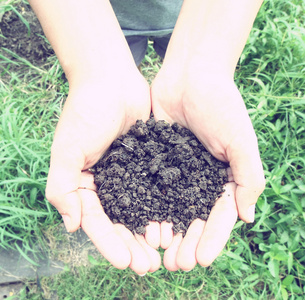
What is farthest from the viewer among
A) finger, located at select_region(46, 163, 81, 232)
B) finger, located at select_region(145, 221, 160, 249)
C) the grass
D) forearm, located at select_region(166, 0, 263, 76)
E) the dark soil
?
the dark soil

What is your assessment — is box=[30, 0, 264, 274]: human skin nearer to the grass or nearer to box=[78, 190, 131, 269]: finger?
box=[78, 190, 131, 269]: finger

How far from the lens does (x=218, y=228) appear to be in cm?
144

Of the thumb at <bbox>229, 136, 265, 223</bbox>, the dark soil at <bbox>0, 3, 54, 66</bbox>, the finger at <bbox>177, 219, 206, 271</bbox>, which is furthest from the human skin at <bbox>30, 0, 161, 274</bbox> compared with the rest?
the dark soil at <bbox>0, 3, 54, 66</bbox>

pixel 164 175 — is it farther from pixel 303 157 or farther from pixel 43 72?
pixel 43 72

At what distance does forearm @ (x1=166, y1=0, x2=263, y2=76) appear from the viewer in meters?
1.66

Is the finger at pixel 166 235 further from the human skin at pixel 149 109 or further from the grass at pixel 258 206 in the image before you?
the grass at pixel 258 206

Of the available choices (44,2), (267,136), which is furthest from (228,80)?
(44,2)

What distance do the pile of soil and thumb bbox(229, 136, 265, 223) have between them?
0.43 feet

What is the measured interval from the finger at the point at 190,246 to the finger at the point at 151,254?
0.36ft

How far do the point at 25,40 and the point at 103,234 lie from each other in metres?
2.07

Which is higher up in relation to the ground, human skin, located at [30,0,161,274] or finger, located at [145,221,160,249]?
human skin, located at [30,0,161,274]

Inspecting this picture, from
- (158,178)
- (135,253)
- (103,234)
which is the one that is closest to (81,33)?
(158,178)

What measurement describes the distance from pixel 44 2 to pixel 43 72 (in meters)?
1.19

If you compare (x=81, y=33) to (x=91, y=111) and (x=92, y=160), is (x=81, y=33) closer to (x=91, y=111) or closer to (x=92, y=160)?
(x=91, y=111)
